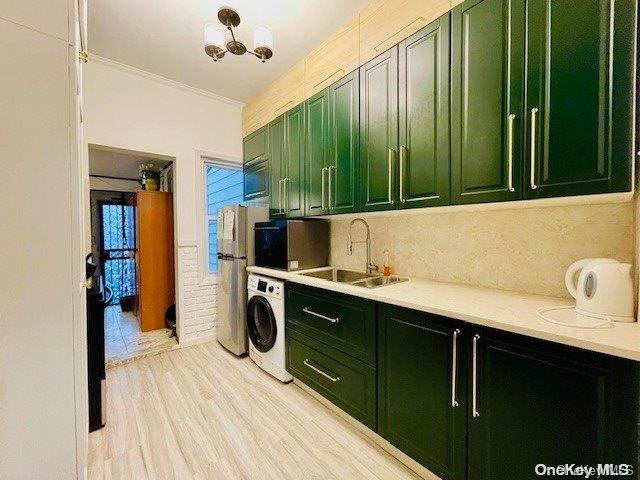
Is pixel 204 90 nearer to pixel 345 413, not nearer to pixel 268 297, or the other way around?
pixel 268 297

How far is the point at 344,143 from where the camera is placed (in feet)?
6.63

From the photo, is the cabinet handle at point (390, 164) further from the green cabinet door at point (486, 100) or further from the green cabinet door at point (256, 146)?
the green cabinet door at point (256, 146)

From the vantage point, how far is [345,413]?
1.74 m

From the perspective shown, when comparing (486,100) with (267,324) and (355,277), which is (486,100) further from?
(267,324)

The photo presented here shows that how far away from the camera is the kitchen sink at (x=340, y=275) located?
7.29 feet

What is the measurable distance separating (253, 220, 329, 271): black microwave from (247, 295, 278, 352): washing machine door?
36cm

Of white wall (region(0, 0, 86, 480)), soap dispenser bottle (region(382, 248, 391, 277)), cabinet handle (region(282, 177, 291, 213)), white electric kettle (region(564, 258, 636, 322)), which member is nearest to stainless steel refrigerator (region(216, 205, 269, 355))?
cabinet handle (region(282, 177, 291, 213))

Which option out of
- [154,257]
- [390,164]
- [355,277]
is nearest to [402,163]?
[390,164]

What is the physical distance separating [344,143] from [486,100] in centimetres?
98

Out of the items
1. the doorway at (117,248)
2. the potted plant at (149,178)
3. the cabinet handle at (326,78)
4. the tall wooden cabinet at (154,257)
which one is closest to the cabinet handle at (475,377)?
the cabinet handle at (326,78)

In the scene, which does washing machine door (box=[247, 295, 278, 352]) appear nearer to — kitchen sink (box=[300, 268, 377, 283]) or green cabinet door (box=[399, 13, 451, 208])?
kitchen sink (box=[300, 268, 377, 283])

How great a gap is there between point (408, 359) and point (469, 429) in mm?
350

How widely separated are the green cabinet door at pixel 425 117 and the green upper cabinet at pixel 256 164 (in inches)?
66.1

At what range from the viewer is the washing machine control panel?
2.20m
